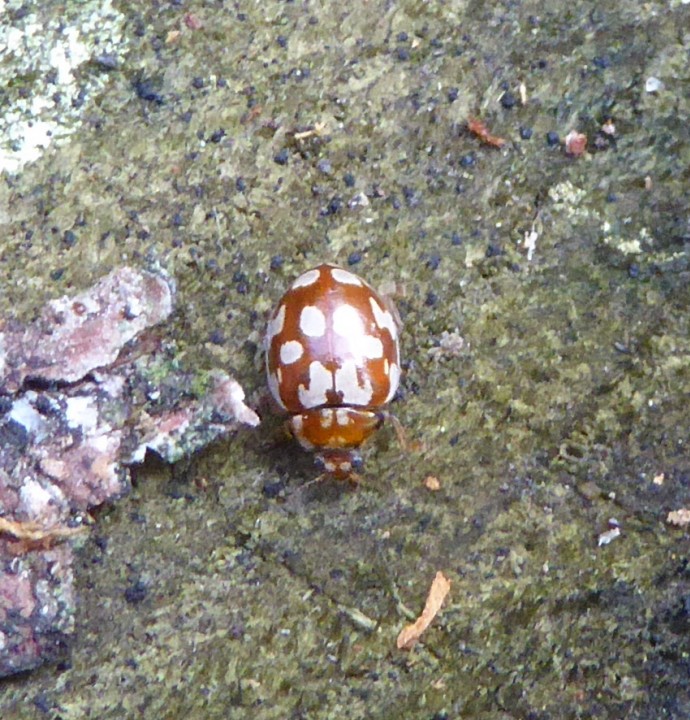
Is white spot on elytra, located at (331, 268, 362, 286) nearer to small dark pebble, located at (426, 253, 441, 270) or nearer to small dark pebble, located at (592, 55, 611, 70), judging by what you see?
small dark pebble, located at (426, 253, 441, 270)

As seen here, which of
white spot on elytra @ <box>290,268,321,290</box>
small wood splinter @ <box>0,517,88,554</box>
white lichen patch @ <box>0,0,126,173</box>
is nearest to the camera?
small wood splinter @ <box>0,517,88,554</box>

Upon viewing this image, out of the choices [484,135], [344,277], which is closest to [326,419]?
[344,277]

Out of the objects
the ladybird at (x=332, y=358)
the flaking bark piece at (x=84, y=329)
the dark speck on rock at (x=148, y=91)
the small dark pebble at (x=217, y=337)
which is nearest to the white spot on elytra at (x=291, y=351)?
the ladybird at (x=332, y=358)

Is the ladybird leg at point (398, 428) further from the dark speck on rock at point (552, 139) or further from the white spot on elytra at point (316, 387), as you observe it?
the dark speck on rock at point (552, 139)

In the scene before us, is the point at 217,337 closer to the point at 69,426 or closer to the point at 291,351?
the point at 291,351

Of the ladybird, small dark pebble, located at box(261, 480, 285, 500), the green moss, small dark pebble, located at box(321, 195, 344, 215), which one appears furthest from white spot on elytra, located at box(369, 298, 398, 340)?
small dark pebble, located at box(261, 480, 285, 500)

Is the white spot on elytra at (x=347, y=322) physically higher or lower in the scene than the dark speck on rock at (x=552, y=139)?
lower

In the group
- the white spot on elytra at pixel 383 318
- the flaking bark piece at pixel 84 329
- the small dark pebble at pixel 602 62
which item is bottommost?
the white spot on elytra at pixel 383 318
